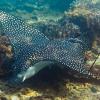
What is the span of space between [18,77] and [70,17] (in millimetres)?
5558

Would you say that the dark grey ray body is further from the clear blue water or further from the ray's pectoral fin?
the clear blue water

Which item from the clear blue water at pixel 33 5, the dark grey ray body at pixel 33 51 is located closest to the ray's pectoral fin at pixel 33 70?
the dark grey ray body at pixel 33 51

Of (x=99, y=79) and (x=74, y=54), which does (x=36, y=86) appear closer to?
(x=74, y=54)

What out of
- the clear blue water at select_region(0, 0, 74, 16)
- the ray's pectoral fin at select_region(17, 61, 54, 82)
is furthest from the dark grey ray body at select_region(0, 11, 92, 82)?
the clear blue water at select_region(0, 0, 74, 16)

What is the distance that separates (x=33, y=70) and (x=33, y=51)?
0.47m

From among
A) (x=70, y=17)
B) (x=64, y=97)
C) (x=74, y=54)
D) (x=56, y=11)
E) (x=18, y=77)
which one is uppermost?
(x=56, y=11)

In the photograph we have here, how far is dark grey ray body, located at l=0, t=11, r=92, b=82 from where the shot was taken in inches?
220

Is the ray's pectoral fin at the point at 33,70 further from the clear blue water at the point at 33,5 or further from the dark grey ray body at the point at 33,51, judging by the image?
the clear blue water at the point at 33,5

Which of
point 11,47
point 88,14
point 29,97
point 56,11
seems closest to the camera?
point 29,97

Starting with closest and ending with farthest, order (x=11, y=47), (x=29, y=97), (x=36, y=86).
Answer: (x=29, y=97)
(x=36, y=86)
(x=11, y=47)

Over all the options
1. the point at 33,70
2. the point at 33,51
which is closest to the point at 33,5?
the point at 33,51

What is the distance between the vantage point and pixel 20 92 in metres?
5.40

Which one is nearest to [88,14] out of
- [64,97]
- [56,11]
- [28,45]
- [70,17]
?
[70,17]

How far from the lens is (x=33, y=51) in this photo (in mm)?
5855
